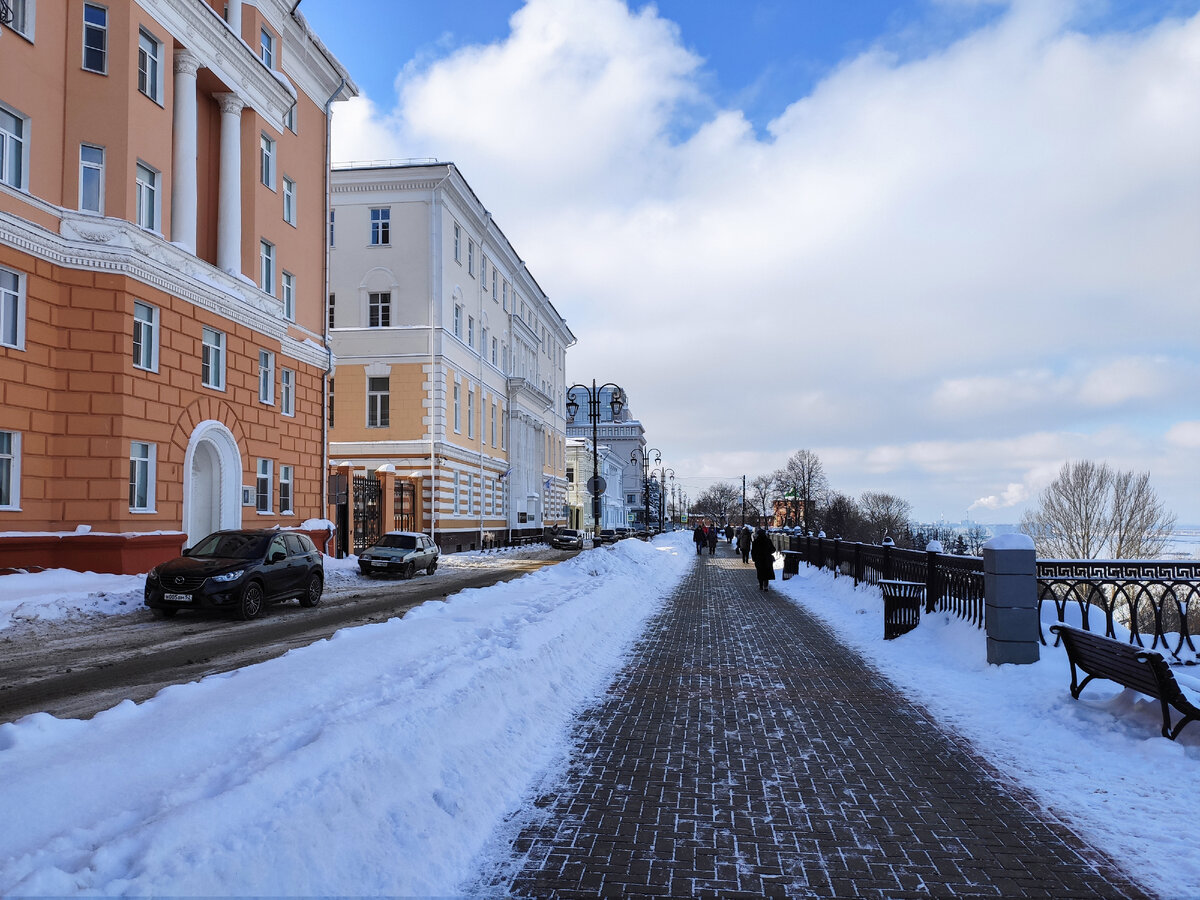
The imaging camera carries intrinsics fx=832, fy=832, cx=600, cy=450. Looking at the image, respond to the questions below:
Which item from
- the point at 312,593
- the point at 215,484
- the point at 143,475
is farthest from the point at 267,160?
the point at 312,593

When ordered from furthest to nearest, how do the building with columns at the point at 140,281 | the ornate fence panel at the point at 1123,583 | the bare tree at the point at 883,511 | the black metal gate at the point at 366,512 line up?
the bare tree at the point at 883,511 < the black metal gate at the point at 366,512 < the building with columns at the point at 140,281 < the ornate fence panel at the point at 1123,583

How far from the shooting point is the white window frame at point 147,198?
60.4 feet

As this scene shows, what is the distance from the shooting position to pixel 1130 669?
22.1 feet

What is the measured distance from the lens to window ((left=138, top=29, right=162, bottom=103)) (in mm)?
18609

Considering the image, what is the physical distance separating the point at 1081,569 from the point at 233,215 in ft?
69.6

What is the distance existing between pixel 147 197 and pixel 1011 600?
751 inches

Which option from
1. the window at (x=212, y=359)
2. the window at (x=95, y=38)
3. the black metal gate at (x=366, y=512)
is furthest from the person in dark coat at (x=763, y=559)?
the window at (x=95, y=38)

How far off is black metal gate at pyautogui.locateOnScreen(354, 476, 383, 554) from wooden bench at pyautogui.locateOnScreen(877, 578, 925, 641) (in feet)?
79.5

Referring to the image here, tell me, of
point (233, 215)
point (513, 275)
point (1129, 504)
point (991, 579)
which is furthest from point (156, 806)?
point (1129, 504)

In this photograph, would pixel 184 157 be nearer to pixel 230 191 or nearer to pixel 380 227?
pixel 230 191

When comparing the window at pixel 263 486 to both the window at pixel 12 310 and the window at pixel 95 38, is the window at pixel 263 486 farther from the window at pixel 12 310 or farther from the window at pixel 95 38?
the window at pixel 95 38

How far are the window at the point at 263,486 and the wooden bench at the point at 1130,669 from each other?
67.8ft

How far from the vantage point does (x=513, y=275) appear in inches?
2165

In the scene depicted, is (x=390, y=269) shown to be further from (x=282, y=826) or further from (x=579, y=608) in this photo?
(x=282, y=826)
